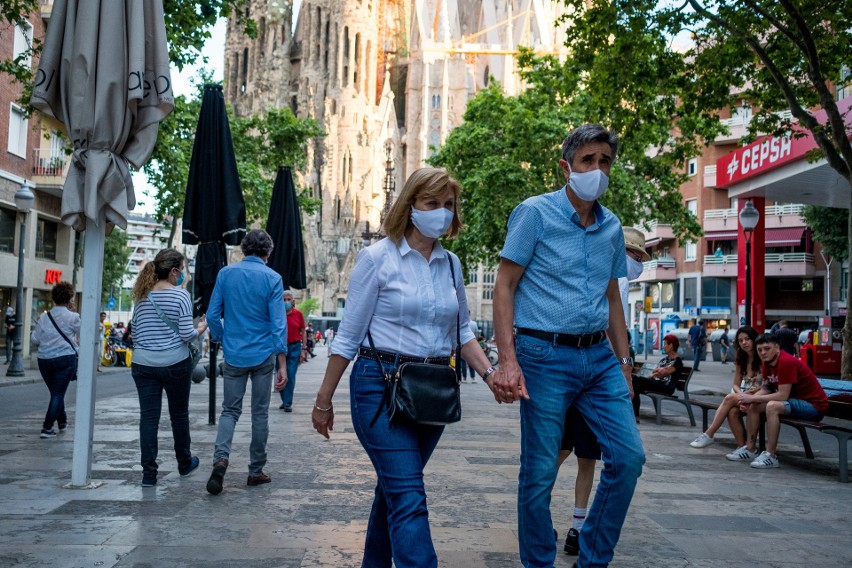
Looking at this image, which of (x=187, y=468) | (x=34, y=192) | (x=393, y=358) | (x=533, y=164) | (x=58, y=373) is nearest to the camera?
(x=393, y=358)

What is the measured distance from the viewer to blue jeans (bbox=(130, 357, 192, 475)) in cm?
675

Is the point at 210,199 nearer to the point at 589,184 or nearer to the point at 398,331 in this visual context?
the point at 589,184

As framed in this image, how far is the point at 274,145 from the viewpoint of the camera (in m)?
39.3

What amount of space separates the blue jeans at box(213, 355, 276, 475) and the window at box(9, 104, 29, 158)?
2542cm

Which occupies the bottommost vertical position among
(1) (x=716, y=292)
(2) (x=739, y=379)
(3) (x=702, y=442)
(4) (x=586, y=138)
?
(3) (x=702, y=442)

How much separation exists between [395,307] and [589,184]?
1.09m

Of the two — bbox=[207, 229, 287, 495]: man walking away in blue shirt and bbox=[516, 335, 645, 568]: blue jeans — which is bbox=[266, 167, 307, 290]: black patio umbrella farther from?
bbox=[516, 335, 645, 568]: blue jeans

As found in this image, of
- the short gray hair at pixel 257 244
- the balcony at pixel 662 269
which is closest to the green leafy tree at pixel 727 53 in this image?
the short gray hair at pixel 257 244

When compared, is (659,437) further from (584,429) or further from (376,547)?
(376,547)

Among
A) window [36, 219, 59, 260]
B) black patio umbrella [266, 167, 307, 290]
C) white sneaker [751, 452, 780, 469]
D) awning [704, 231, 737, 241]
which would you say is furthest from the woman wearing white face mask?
awning [704, 231, 737, 241]

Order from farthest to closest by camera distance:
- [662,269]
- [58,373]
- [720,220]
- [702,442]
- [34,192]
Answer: [662,269] → [720,220] → [34,192] → [702,442] → [58,373]

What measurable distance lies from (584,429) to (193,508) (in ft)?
8.59

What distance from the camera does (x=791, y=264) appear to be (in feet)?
155

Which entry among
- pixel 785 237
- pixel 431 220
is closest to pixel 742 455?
pixel 431 220
